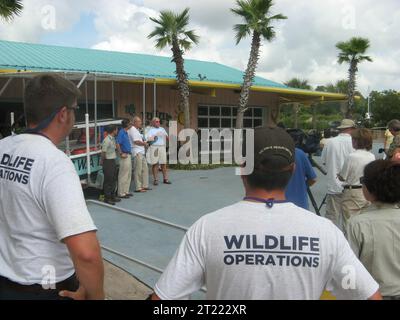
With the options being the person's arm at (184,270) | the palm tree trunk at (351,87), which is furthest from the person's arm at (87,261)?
the palm tree trunk at (351,87)

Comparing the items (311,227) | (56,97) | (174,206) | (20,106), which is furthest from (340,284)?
(20,106)

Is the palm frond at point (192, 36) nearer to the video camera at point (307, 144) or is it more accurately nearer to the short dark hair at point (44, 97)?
the video camera at point (307, 144)

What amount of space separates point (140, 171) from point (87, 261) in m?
8.38

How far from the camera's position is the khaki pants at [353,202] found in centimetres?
518

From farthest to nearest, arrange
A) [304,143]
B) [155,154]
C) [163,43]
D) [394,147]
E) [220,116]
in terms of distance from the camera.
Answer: [220,116], [163,43], [155,154], [304,143], [394,147]

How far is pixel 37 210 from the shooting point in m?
1.77

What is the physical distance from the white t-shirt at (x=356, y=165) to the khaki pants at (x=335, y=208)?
0.45 metres

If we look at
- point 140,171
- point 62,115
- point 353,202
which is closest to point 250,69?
point 140,171

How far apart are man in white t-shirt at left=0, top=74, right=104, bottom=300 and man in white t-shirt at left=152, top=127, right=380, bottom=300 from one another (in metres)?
0.38

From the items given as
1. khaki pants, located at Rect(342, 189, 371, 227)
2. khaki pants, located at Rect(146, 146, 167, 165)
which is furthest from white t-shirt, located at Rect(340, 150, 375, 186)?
khaki pants, located at Rect(146, 146, 167, 165)

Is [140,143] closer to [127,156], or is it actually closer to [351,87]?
[127,156]

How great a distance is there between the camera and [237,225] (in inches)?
60.5

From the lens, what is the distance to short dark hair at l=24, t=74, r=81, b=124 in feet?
6.15

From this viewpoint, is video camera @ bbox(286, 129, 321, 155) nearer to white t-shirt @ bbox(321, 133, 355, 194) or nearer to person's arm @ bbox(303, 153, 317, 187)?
white t-shirt @ bbox(321, 133, 355, 194)
